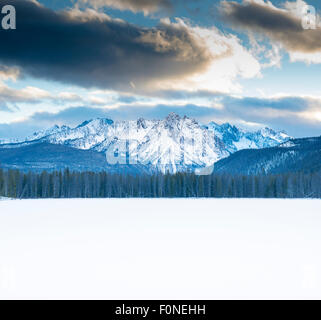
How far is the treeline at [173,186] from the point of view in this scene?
155125 mm

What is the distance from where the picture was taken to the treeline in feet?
509

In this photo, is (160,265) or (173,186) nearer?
(160,265)

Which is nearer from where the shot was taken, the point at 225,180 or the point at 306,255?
the point at 306,255

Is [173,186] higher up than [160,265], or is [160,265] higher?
[173,186]

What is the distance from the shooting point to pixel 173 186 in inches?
6531

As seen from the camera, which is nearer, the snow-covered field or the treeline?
the snow-covered field

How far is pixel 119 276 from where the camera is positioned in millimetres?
16406

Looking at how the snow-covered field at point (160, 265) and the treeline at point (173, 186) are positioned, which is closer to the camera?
the snow-covered field at point (160, 265)
